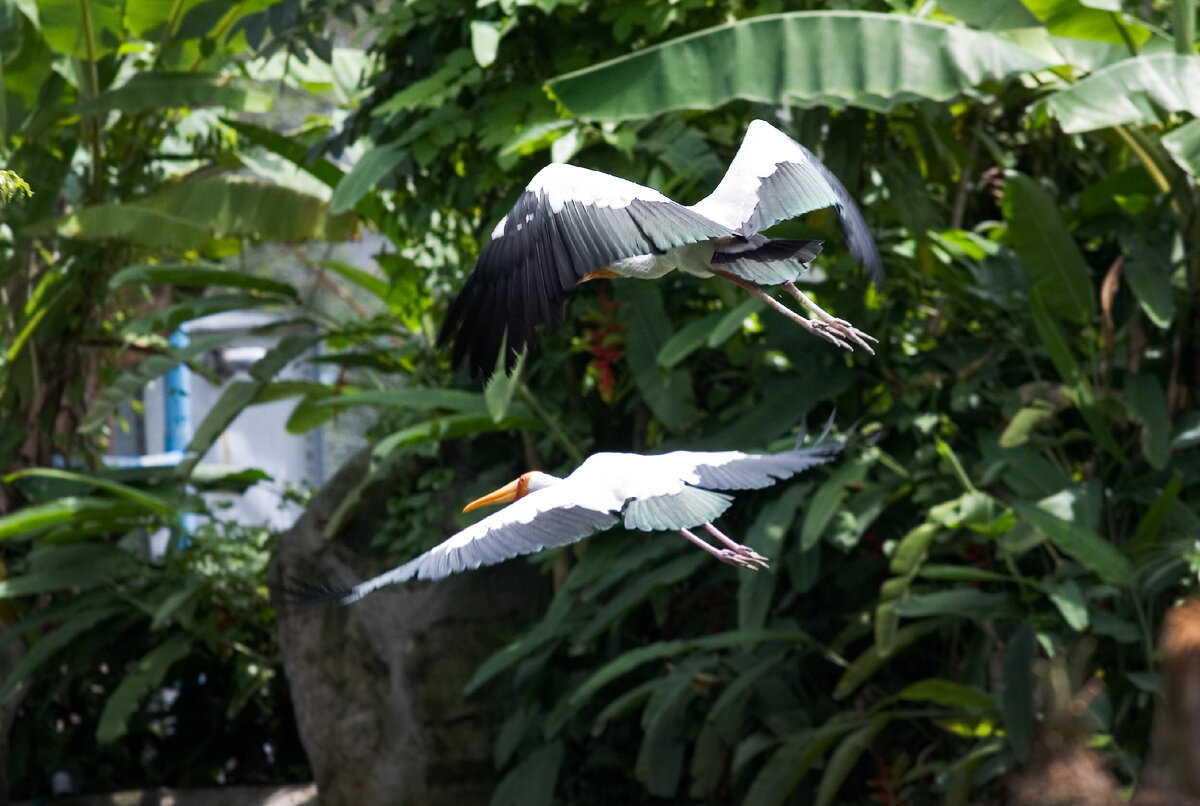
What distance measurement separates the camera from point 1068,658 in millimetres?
4480

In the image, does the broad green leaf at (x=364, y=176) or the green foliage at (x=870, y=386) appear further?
the broad green leaf at (x=364, y=176)

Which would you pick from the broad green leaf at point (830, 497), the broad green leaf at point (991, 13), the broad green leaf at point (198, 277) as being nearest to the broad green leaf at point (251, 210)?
the broad green leaf at point (198, 277)

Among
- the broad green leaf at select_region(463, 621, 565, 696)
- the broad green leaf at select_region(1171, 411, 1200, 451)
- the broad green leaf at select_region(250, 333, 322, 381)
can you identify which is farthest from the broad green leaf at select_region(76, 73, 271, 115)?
the broad green leaf at select_region(1171, 411, 1200, 451)

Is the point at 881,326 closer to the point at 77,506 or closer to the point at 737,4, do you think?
the point at 737,4

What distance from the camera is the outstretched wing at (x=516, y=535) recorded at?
200cm

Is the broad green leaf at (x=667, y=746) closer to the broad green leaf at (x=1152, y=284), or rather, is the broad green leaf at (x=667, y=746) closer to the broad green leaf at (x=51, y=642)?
the broad green leaf at (x=1152, y=284)

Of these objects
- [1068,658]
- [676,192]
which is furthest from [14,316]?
[1068,658]

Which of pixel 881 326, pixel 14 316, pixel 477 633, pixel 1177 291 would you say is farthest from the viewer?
pixel 14 316

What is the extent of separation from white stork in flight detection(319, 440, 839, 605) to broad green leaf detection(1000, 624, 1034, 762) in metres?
2.36

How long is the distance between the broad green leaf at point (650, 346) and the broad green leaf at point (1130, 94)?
158 cm

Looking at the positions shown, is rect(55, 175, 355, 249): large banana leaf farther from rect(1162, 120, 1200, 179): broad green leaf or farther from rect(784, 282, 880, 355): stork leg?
rect(784, 282, 880, 355): stork leg

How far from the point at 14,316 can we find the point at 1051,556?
16.7 ft

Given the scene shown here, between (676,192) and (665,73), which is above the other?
(665,73)

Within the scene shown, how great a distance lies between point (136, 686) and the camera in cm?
645
